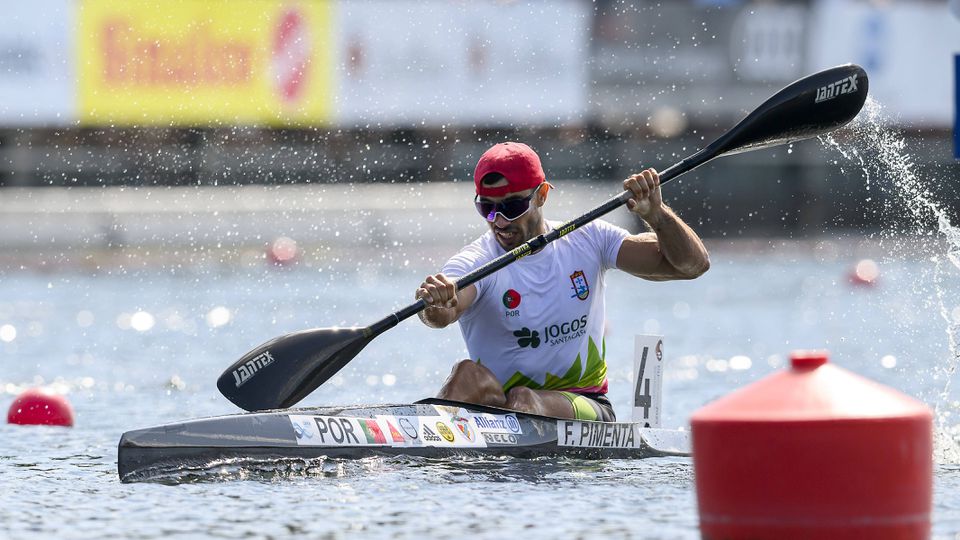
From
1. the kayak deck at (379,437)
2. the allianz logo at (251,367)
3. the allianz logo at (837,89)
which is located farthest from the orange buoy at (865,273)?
the allianz logo at (251,367)

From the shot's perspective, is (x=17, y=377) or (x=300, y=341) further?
(x=17, y=377)

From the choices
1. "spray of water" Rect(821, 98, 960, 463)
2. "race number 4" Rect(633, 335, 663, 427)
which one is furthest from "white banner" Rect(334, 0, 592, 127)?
"race number 4" Rect(633, 335, 663, 427)

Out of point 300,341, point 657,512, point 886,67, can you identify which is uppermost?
point 886,67

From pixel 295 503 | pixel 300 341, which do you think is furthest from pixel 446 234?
pixel 295 503

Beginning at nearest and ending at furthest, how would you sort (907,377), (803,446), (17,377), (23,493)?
(803,446)
(23,493)
(907,377)
(17,377)

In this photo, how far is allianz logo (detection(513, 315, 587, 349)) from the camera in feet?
24.7

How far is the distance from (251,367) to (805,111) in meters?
3.09

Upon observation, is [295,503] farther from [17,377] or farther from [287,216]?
[287,216]

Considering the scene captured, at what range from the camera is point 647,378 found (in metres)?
8.17

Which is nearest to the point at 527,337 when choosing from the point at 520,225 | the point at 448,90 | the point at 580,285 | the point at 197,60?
the point at 580,285

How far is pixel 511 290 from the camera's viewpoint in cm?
754

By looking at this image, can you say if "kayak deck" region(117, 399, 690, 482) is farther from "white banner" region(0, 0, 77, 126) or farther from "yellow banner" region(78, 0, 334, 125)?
"white banner" region(0, 0, 77, 126)

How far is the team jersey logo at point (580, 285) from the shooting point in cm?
758

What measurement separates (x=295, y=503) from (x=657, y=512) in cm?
142
